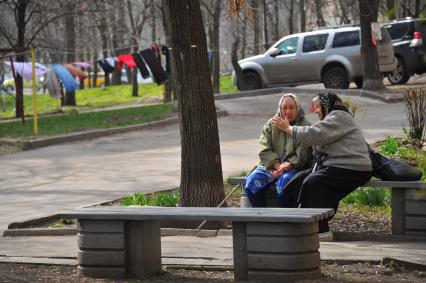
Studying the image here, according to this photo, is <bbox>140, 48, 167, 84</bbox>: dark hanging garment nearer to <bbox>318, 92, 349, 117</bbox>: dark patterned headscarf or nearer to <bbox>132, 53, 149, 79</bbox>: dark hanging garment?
<bbox>132, 53, 149, 79</bbox>: dark hanging garment

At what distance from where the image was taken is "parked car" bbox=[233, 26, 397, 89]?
2591 cm

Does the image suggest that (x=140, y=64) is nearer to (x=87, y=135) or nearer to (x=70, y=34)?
(x=87, y=135)

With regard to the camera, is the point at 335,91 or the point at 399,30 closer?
the point at 335,91

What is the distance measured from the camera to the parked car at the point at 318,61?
1020 inches

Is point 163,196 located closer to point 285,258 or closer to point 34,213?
point 34,213

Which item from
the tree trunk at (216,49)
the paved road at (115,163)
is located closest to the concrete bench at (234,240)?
the paved road at (115,163)

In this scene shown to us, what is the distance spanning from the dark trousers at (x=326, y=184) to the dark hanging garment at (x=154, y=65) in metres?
18.1

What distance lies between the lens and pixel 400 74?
88.3 ft

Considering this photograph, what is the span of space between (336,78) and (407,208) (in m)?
18.2

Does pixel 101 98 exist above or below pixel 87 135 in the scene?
below

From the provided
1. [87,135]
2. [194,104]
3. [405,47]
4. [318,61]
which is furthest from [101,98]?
[194,104]

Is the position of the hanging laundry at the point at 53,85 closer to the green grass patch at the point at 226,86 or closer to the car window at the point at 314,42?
the car window at the point at 314,42

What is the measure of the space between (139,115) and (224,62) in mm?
44502

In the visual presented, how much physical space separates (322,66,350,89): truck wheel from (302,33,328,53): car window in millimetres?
754
